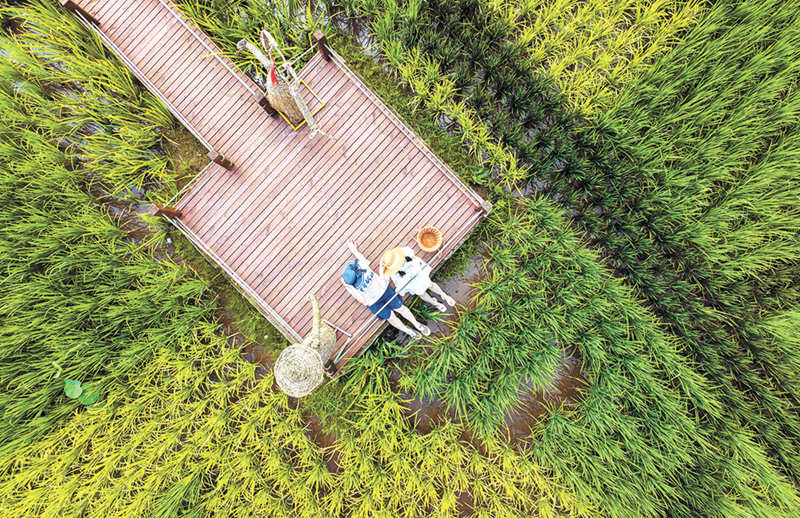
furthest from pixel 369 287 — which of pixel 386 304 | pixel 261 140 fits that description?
pixel 261 140

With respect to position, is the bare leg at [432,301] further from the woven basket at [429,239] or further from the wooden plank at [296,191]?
the wooden plank at [296,191]

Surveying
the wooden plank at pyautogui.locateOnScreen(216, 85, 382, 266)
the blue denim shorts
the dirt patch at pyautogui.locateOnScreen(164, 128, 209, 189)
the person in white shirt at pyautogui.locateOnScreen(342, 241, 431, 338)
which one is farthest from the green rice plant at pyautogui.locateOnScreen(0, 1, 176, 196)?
the blue denim shorts

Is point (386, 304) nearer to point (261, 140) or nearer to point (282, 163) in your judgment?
point (282, 163)

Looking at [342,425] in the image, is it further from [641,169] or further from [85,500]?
[641,169]

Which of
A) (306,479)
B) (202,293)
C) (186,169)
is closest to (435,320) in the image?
(306,479)

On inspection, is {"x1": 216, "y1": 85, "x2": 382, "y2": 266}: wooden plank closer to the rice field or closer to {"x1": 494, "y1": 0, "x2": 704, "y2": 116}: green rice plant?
the rice field
